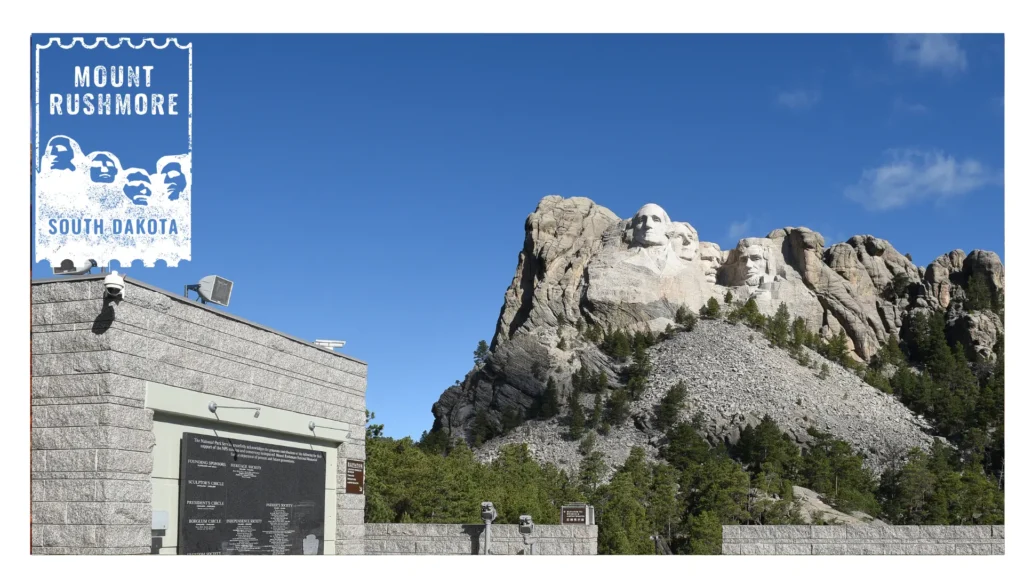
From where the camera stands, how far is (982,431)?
7988cm

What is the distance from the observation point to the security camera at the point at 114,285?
12086 mm

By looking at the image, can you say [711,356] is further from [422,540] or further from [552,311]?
[422,540]

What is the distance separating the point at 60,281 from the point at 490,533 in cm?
1051

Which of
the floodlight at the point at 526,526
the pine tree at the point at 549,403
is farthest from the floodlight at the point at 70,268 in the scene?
the pine tree at the point at 549,403

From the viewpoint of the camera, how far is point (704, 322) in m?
95.9

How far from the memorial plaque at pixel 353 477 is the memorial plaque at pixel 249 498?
0.60 metres

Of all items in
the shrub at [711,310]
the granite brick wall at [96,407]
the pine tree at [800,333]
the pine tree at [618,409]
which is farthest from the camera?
the pine tree at [800,333]

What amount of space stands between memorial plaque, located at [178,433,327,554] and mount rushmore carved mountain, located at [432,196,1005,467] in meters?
57.5

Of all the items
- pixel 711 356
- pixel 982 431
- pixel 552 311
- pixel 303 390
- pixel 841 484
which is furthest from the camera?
pixel 552 311

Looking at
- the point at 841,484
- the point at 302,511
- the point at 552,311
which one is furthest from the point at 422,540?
the point at 552,311

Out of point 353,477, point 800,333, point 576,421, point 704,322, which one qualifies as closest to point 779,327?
point 800,333

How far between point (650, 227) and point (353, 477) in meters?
82.0

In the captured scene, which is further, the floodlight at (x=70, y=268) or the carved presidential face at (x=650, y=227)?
the carved presidential face at (x=650, y=227)

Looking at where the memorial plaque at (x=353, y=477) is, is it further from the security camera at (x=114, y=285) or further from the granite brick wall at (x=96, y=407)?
the security camera at (x=114, y=285)
